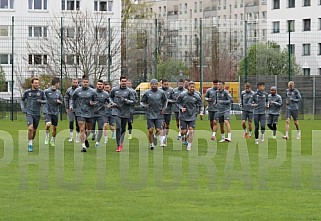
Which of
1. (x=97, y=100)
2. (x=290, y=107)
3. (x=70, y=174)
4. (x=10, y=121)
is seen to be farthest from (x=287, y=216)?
(x=10, y=121)

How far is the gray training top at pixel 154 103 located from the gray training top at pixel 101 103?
4.42 feet

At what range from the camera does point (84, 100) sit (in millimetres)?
25547

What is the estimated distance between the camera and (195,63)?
73.1 m

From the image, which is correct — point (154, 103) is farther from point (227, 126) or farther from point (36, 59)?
point (36, 59)

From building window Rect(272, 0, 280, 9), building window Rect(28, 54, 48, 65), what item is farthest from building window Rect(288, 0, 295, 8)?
building window Rect(28, 54, 48, 65)

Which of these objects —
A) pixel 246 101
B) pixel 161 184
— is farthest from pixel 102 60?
pixel 161 184

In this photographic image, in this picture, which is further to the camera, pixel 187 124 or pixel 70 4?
pixel 70 4

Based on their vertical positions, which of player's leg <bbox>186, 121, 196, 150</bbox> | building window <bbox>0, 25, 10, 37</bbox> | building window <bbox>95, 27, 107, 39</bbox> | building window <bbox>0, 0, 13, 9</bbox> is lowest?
player's leg <bbox>186, 121, 196, 150</bbox>

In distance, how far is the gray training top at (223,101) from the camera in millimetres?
30281

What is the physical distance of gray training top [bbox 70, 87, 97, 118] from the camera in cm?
2553

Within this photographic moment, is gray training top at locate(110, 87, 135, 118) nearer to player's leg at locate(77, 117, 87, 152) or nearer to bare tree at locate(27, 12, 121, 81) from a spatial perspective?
player's leg at locate(77, 117, 87, 152)

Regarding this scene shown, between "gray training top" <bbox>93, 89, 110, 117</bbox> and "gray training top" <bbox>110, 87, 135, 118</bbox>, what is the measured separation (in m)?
0.52

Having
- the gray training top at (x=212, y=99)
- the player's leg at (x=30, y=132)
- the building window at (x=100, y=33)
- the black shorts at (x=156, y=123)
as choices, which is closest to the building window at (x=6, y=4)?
the building window at (x=100, y=33)

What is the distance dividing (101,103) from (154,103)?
1.77m
